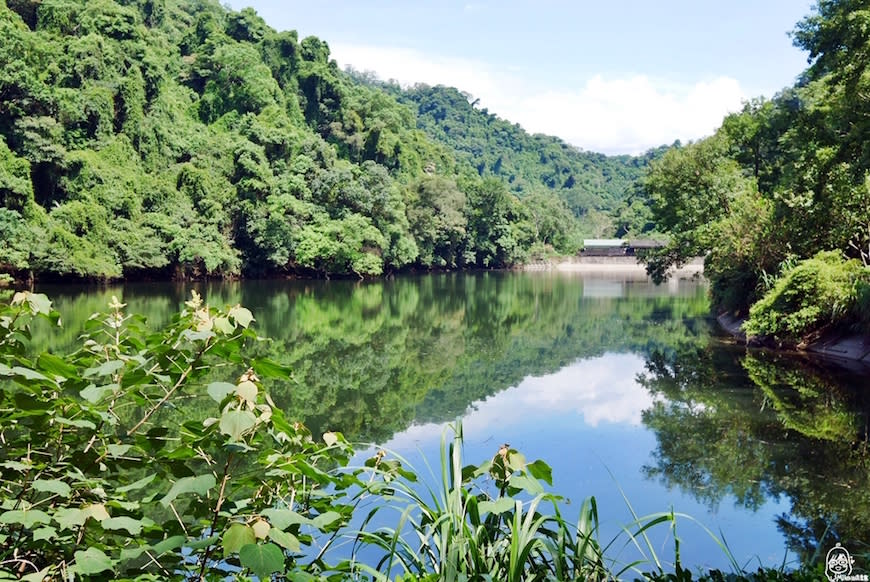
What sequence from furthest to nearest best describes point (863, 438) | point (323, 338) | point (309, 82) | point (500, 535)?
1. point (309, 82)
2. point (323, 338)
3. point (863, 438)
4. point (500, 535)

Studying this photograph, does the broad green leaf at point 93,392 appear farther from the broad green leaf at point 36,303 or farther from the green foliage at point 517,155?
the green foliage at point 517,155

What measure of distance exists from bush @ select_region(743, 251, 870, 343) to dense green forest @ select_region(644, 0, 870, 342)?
19 millimetres

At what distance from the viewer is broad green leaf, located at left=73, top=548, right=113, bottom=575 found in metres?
1.54

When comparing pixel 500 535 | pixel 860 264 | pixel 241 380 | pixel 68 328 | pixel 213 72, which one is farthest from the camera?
pixel 213 72

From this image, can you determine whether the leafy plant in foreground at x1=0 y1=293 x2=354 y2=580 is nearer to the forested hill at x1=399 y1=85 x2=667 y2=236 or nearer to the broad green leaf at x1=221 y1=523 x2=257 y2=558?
the broad green leaf at x1=221 y1=523 x2=257 y2=558

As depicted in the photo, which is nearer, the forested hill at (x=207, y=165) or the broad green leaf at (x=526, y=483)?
the broad green leaf at (x=526, y=483)

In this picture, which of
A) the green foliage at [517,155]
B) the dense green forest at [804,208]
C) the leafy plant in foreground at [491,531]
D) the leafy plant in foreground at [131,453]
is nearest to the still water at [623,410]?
the leafy plant in foreground at [131,453]

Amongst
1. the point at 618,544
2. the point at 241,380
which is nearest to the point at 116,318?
the point at 241,380

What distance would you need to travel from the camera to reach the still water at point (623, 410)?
5.68 m

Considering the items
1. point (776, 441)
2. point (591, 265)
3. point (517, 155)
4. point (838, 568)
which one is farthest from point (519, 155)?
point (838, 568)

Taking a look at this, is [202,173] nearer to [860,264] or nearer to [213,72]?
[213,72]

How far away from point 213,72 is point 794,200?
47.7 m

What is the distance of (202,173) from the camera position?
36.9m

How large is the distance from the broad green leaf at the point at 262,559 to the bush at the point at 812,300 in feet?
42.9
